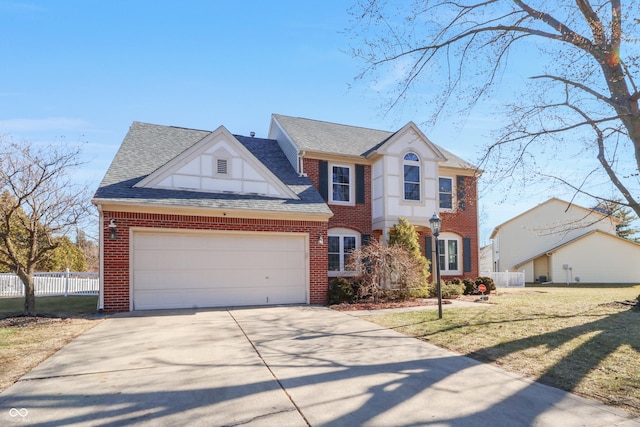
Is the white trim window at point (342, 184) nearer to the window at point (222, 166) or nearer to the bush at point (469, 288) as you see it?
the window at point (222, 166)

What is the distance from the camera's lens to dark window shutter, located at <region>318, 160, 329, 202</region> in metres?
15.1

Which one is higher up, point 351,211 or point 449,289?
point 351,211

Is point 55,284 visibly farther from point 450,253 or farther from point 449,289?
point 450,253

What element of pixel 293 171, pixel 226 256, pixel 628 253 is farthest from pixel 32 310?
pixel 628 253

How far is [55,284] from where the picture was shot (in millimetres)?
16547

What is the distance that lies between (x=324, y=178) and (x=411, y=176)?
12.1ft

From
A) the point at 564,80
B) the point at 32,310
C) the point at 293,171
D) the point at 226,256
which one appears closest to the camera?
the point at 564,80

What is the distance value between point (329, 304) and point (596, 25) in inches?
402

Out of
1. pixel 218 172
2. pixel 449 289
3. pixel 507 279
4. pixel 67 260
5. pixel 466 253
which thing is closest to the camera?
pixel 218 172

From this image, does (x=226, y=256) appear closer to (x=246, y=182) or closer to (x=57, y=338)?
(x=246, y=182)

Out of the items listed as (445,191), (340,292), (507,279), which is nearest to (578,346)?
(340,292)

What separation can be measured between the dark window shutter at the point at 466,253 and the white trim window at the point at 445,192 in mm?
1788

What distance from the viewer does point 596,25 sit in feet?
25.4

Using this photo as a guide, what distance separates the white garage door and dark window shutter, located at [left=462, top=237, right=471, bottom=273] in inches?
336
